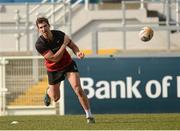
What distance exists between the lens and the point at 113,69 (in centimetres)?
1745

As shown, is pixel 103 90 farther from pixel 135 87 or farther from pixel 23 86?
pixel 23 86

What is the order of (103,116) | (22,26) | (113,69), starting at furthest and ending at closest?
(22,26), (113,69), (103,116)

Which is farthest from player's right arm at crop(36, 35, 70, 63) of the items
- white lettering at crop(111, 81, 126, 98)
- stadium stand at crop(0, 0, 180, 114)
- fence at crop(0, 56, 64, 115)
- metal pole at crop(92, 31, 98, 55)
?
stadium stand at crop(0, 0, 180, 114)

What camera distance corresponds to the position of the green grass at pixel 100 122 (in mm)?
13445

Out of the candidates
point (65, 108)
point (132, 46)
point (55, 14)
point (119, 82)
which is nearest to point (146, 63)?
point (119, 82)

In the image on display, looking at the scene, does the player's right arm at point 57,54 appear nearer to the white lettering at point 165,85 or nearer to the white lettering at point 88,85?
the white lettering at point 88,85

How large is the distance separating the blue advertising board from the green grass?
57 cm

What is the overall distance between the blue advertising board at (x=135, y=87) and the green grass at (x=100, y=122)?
22.3 inches

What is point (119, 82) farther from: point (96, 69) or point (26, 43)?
point (26, 43)

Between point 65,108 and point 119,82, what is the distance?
1283 millimetres

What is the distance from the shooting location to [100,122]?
14578mm

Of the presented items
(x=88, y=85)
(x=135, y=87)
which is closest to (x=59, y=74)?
(x=88, y=85)

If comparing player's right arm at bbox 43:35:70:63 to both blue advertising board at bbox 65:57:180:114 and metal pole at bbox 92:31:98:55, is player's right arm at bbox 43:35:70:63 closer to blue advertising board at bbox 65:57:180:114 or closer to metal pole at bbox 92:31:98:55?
blue advertising board at bbox 65:57:180:114

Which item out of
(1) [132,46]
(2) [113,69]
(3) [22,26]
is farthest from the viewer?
(3) [22,26]
